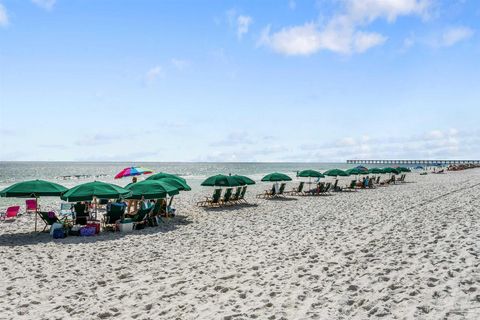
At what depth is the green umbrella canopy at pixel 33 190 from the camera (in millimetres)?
10648

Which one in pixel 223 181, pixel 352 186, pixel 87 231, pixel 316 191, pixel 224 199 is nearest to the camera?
pixel 87 231

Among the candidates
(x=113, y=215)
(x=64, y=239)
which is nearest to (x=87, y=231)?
(x=64, y=239)

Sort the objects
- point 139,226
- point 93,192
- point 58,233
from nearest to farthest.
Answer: point 93,192 < point 58,233 < point 139,226

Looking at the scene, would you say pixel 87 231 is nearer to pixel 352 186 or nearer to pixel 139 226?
pixel 139 226

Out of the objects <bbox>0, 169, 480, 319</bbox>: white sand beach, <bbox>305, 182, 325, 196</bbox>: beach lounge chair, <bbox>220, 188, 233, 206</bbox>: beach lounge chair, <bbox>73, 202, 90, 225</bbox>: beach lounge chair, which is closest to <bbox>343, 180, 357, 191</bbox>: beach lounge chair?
<bbox>305, 182, 325, 196</bbox>: beach lounge chair

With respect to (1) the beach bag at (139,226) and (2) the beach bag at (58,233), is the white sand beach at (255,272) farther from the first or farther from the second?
(1) the beach bag at (139,226)

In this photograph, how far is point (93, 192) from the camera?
1060cm

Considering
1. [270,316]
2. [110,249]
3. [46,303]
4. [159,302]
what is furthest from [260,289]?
[110,249]

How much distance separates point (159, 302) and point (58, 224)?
21.3 ft

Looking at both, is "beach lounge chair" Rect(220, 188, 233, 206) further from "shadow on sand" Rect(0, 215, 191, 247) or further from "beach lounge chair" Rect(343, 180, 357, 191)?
"beach lounge chair" Rect(343, 180, 357, 191)

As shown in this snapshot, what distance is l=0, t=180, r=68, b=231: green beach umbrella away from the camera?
34.9 feet

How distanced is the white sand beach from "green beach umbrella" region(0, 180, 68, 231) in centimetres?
124

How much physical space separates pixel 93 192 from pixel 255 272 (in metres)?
5.73

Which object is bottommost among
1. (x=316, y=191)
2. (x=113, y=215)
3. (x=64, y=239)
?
(x=64, y=239)
